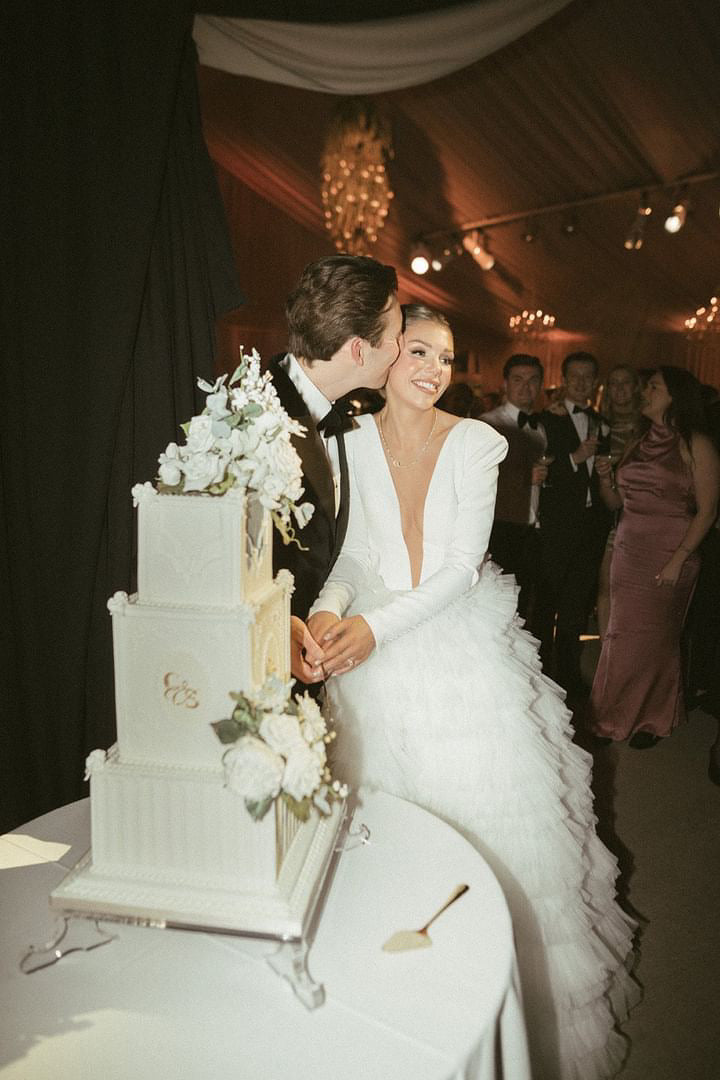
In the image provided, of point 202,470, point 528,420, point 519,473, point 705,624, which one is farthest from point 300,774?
point 705,624

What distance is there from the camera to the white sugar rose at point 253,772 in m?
1.03

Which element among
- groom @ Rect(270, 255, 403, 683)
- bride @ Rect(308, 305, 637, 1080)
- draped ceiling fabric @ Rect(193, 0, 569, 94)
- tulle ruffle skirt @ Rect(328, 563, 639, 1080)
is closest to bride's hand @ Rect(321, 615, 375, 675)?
bride @ Rect(308, 305, 637, 1080)

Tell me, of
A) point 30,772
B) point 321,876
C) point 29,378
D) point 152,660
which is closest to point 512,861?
point 321,876

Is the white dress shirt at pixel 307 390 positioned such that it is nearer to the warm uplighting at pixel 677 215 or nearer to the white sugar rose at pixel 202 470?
the white sugar rose at pixel 202 470

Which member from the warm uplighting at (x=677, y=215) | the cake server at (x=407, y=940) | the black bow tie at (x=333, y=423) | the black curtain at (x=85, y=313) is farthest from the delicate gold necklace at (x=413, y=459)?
the warm uplighting at (x=677, y=215)

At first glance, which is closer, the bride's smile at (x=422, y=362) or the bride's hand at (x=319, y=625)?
the bride's hand at (x=319, y=625)

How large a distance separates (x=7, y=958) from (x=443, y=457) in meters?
1.38

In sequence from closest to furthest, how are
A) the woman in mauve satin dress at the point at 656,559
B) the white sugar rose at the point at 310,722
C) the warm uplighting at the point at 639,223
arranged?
the white sugar rose at the point at 310,722 < the woman in mauve satin dress at the point at 656,559 < the warm uplighting at the point at 639,223

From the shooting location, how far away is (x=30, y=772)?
2248mm

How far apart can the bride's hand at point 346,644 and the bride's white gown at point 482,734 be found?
0.04 m

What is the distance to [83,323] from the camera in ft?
6.89

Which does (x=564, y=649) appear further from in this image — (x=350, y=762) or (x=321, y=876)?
(x=321, y=876)

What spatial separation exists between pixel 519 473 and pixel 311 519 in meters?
2.48

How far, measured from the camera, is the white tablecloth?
91 cm
